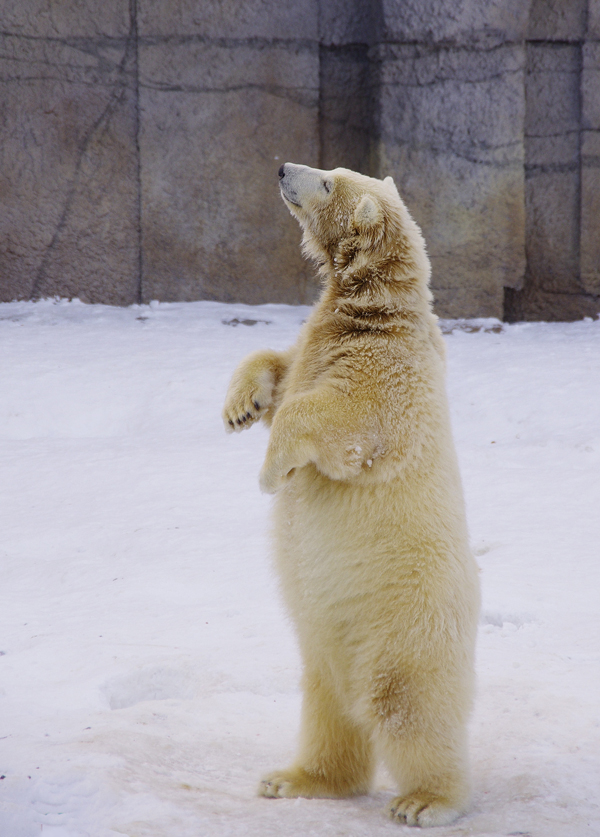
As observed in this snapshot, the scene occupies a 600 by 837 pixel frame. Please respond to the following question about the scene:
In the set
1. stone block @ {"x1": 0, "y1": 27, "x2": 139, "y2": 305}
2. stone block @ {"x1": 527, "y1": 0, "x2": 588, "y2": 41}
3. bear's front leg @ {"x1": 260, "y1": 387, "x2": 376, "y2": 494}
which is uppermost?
stone block @ {"x1": 527, "y1": 0, "x2": 588, "y2": 41}

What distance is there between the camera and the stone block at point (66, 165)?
21.5 feet

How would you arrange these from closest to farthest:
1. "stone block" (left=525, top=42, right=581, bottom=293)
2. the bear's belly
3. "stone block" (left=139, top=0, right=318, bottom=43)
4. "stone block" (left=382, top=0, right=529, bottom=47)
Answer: the bear's belly, "stone block" (left=382, top=0, right=529, bottom=47), "stone block" (left=139, top=0, right=318, bottom=43), "stone block" (left=525, top=42, right=581, bottom=293)

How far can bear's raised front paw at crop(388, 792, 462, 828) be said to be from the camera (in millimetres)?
1850

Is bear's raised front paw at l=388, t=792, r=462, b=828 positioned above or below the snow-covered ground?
below

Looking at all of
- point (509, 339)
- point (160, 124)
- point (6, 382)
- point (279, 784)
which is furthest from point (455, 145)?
point (279, 784)

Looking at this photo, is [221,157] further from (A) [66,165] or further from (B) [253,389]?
(B) [253,389]

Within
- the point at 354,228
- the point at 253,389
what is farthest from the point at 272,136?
the point at 253,389

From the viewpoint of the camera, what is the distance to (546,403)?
5.06 m

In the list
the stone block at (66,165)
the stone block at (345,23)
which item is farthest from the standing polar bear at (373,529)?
the stone block at (345,23)

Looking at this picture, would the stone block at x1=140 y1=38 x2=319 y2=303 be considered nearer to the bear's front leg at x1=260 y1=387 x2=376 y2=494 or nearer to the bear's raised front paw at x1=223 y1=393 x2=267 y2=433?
the bear's raised front paw at x1=223 y1=393 x2=267 y2=433

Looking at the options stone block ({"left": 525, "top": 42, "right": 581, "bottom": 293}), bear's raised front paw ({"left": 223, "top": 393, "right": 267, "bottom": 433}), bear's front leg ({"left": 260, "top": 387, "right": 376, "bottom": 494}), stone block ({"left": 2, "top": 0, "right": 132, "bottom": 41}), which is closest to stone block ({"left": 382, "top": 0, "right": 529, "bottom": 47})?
stone block ({"left": 525, "top": 42, "right": 581, "bottom": 293})

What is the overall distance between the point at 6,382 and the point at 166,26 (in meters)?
3.46

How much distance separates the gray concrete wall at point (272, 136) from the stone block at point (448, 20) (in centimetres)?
1

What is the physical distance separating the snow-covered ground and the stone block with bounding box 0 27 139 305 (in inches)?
45.2
